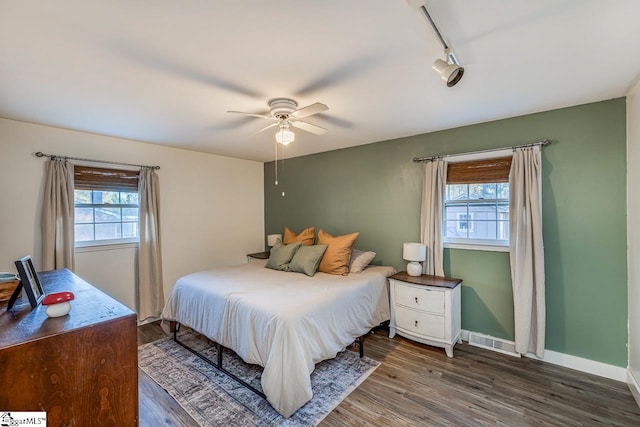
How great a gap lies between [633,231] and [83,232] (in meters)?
5.48

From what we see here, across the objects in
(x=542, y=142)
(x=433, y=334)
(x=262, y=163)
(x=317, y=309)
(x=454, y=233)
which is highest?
(x=262, y=163)

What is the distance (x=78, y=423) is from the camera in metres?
1.09

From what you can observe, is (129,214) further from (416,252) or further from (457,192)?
(457,192)

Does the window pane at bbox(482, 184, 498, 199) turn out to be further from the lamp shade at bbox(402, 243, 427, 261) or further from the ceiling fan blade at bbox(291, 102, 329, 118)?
the ceiling fan blade at bbox(291, 102, 329, 118)

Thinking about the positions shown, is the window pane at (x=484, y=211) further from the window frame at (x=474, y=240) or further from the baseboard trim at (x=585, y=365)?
the baseboard trim at (x=585, y=365)

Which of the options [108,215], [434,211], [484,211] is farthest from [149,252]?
[484,211]

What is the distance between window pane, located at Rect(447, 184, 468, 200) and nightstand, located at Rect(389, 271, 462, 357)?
0.94 meters

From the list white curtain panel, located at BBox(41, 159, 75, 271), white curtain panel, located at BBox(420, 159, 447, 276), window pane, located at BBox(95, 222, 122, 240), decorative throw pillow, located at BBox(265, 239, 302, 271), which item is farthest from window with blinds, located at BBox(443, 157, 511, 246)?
white curtain panel, located at BBox(41, 159, 75, 271)

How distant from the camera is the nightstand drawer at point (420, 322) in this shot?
114 inches

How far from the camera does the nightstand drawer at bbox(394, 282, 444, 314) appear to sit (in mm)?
2887

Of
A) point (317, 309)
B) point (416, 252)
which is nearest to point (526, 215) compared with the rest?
point (416, 252)

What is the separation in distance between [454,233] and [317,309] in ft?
6.38

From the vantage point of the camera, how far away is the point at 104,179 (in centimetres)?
348

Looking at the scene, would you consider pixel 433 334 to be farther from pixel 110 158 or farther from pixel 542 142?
pixel 110 158
